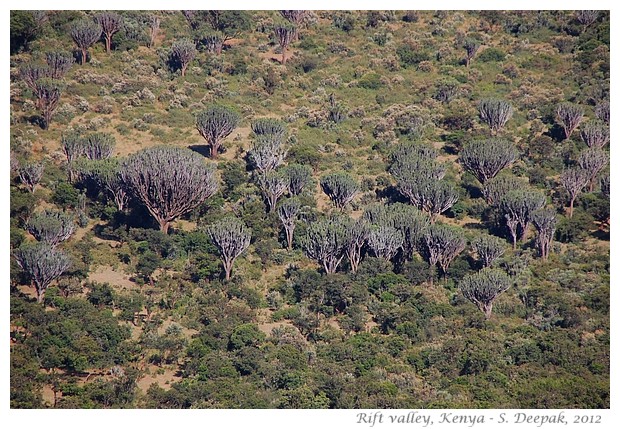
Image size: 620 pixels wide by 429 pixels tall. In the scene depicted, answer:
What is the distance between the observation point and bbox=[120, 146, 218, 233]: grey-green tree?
7225 cm

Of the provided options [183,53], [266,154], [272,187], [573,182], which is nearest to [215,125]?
[266,154]

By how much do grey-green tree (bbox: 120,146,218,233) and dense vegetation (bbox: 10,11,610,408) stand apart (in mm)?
151

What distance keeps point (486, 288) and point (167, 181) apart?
854 inches

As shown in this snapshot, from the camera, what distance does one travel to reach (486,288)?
66.4 meters

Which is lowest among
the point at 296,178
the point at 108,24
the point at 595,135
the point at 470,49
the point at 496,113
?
the point at 296,178

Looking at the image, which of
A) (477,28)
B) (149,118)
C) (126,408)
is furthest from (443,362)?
(477,28)

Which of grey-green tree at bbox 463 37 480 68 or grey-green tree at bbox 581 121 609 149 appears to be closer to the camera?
grey-green tree at bbox 581 121 609 149

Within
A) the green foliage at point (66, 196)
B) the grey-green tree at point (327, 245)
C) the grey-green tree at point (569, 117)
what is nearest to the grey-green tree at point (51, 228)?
the green foliage at point (66, 196)

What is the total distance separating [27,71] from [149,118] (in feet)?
35.0

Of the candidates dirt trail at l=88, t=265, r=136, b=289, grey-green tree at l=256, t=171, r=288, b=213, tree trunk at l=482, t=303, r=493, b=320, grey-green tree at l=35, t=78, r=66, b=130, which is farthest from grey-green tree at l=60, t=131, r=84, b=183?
tree trunk at l=482, t=303, r=493, b=320

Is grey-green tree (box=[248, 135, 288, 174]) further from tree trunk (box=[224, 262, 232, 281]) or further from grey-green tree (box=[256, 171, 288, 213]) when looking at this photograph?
tree trunk (box=[224, 262, 232, 281])

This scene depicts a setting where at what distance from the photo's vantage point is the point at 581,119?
301ft

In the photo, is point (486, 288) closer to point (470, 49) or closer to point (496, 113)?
point (496, 113)

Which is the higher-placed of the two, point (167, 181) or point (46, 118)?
point (46, 118)
